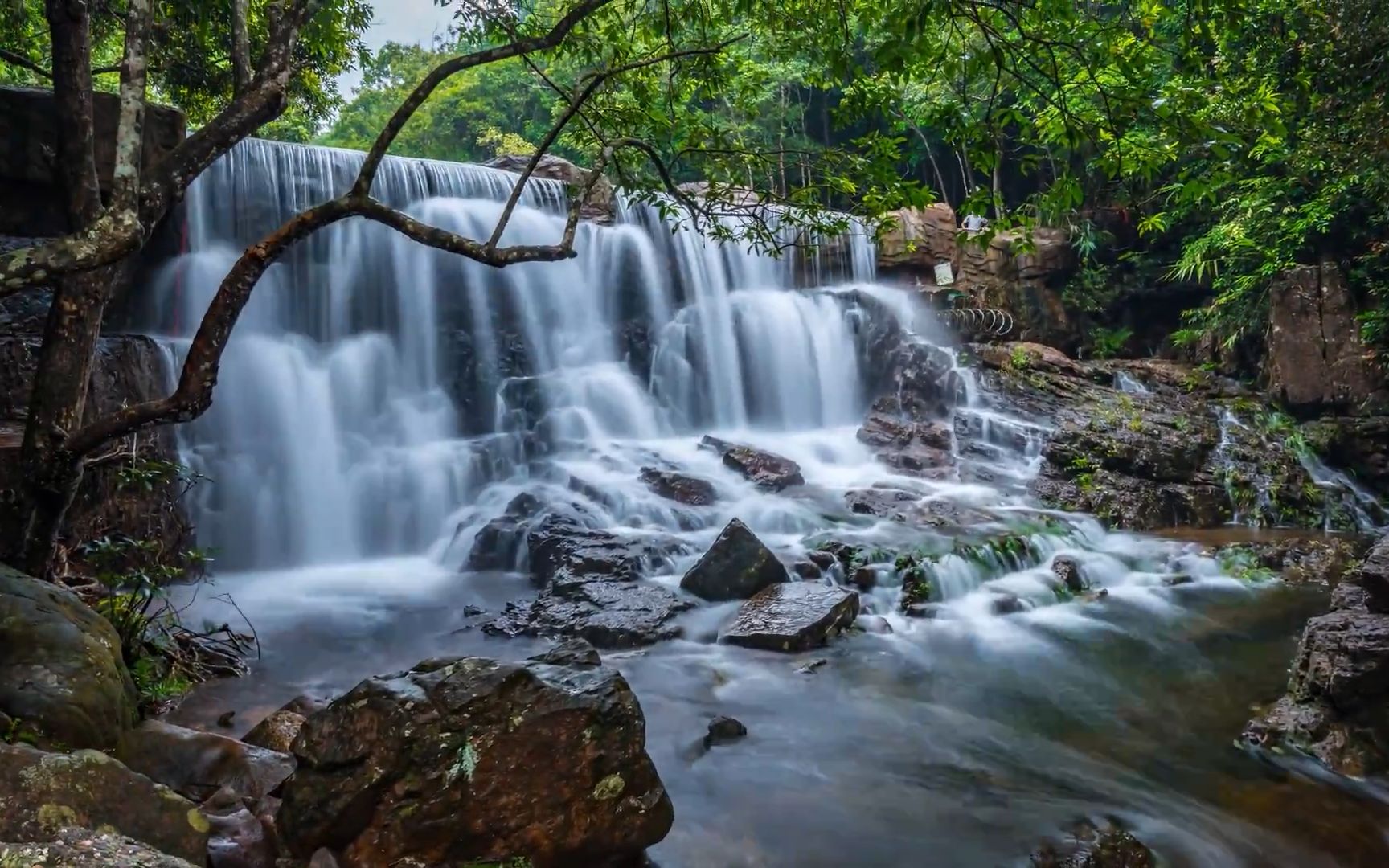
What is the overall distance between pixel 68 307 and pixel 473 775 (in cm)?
307

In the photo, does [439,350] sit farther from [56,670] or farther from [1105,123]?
[1105,123]

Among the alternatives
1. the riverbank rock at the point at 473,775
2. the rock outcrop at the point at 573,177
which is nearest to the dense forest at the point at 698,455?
the riverbank rock at the point at 473,775

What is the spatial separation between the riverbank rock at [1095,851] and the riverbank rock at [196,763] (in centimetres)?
378

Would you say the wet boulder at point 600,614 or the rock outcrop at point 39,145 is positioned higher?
the rock outcrop at point 39,145

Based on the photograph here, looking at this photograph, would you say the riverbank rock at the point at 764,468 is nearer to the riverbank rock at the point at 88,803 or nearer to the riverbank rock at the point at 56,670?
the riverbank rock at the point at 56,670

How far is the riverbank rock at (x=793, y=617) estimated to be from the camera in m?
7.30

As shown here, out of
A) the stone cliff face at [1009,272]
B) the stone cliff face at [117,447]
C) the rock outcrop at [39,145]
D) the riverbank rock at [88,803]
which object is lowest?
the riverbank rock at [88,803]

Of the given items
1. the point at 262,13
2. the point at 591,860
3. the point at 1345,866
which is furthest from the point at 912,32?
the point at 262,13

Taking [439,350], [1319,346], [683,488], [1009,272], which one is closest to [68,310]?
[683,488]

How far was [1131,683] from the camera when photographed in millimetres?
6805

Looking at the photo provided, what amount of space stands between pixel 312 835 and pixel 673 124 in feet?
15.7

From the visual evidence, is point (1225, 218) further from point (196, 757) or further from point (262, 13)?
point (196, 757)

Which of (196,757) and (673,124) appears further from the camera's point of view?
(673,124)

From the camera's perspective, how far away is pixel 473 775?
353 centimetres
